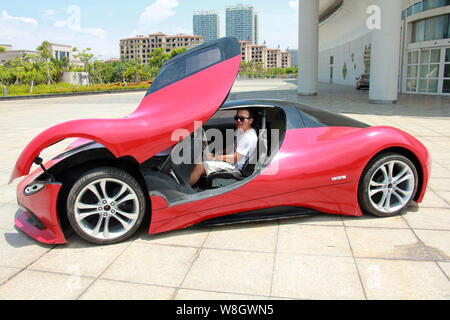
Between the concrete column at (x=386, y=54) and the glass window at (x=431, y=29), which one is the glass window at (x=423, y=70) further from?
the concrete column at (x=386, y=54)

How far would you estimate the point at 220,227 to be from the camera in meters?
3.62

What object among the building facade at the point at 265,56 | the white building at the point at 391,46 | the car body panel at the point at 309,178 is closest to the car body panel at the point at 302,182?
the car body panel at the point at 309,178

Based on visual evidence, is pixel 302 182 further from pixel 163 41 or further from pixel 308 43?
pixel 163 41

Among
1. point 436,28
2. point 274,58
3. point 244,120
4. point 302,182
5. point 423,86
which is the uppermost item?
point 274,58

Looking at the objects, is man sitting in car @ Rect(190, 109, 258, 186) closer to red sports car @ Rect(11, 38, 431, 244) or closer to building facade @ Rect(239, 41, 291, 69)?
red sports car @ Rect(11, 38, 431, 244)

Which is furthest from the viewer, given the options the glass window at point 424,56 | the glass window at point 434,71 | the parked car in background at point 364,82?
the parked car in background at point 364,82

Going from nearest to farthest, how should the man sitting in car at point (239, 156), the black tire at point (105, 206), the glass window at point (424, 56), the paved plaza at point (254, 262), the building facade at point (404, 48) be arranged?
the paved plaza at point (254, 262)
the black tire at point (105, 206)
the man sitting in car at point (239, 156)
the building facade at point (404, 48)
the glass window at point (424, 56)

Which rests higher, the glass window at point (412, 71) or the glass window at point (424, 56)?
the glass window at point (424, 56)

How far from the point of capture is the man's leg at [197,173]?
3637 mm

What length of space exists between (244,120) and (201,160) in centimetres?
66

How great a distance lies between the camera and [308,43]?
22.7m

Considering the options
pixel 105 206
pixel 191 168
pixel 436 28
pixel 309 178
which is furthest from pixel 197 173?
pixel 436 28

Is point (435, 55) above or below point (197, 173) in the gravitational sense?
above

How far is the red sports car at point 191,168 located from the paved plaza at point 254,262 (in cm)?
16
